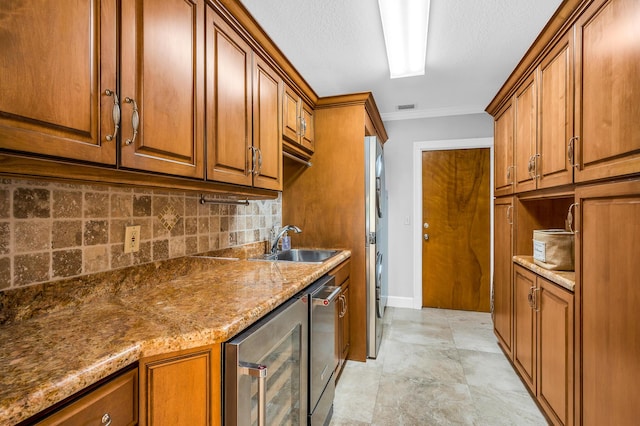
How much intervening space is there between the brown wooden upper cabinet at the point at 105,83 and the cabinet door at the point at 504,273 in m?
2.32

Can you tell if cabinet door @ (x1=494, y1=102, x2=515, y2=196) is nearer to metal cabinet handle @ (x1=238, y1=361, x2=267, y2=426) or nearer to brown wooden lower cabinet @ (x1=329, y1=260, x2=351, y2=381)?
brown wooden lower cabinet @ (x1=329, y1=260, x2=351, y2=381)

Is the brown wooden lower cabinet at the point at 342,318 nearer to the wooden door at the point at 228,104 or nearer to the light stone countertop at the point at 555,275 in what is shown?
the wooden door at the point at 228,104

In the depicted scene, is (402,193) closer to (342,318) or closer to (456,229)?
(456,229)

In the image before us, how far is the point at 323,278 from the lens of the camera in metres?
1.75

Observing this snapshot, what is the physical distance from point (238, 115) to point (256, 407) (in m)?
1.25

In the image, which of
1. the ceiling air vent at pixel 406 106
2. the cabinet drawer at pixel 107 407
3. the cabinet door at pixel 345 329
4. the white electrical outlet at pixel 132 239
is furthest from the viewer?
the ceiling air vent at pixel 406 106

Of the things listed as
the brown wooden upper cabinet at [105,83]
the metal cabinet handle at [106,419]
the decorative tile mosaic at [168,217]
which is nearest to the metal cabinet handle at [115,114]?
the brown wooden upper cabinet at [105,83]

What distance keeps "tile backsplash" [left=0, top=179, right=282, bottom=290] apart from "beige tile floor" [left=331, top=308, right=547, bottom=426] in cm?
142

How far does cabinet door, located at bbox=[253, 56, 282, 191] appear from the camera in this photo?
170 cm

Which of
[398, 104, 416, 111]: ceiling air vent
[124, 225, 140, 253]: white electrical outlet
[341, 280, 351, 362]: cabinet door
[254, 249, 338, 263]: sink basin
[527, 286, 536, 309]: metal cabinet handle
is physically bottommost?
[341, 280, 351, 362]: cabinet door

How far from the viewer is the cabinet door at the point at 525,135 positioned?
1.95 m

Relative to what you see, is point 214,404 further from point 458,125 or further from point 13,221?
point 458,125

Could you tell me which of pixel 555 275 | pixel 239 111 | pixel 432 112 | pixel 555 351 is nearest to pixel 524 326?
pixel 555 351

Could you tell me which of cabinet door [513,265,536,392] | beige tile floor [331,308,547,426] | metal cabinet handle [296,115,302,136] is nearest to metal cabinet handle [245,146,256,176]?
metal cabinet handle [296,115,302,136]
